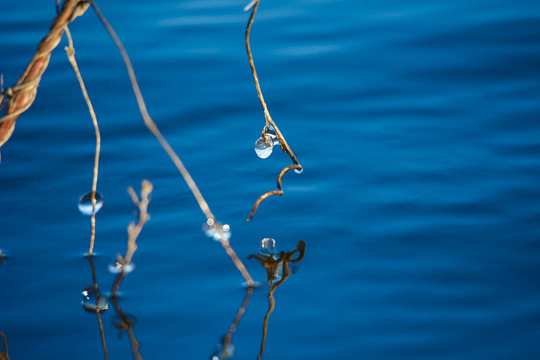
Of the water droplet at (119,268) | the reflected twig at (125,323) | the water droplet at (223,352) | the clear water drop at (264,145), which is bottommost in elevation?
the water droplet at (223,352)

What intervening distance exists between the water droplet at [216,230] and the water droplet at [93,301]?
39 centimetres

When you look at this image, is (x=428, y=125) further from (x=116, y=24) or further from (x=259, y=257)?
(x=116, y=24)

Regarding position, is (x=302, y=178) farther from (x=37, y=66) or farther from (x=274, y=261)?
(x=37, y=66)

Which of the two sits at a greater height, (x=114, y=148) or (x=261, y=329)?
(x=114, y=148)

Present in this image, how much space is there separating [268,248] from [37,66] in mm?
810

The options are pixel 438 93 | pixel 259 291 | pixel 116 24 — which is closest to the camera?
pixel 259 291

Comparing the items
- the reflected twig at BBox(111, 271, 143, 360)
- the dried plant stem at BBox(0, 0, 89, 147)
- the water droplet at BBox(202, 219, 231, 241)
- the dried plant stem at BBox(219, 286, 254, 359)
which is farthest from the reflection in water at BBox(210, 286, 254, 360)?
the dried plant stem at BBox(0, 0, 89, 147)

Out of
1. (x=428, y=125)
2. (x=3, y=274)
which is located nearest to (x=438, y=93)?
(x=428, y=125)

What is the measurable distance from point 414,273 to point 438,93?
47.3 inches

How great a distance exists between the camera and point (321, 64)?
2.91 m

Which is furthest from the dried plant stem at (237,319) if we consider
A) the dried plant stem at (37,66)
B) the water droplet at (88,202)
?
the dried plant stem at (37,66)

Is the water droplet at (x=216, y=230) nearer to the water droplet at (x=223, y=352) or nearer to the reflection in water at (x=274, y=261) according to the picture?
the reflection in water at (x=274, y=261)

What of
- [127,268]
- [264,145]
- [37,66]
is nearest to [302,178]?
[264,145]

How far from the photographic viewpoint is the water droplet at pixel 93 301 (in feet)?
5.02
